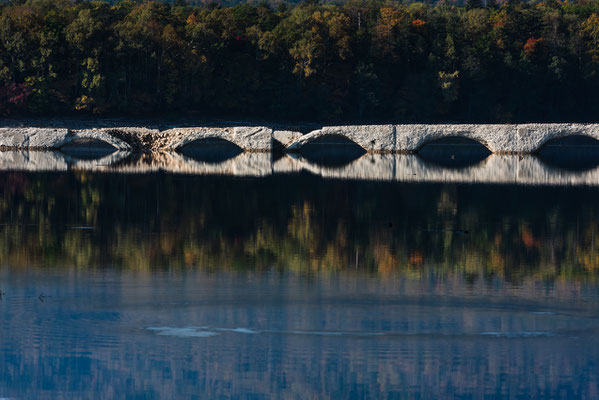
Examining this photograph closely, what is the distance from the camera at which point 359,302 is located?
479 inches

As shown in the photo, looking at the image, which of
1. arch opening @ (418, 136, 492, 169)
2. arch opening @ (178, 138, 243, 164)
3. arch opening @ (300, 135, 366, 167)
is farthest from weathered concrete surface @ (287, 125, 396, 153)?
arch opening @ (178, 138, 243, 164)

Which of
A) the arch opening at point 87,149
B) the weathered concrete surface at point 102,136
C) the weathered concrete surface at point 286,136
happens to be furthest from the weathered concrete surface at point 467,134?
the arch opening at point 87,149

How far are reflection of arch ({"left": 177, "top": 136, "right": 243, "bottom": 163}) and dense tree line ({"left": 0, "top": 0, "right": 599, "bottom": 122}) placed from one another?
30.1ft

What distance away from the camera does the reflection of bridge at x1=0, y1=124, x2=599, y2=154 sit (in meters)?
49.2

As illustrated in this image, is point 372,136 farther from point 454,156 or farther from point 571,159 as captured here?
point 571,159

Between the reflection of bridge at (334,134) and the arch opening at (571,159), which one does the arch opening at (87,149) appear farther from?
the arch opening at (571,159)

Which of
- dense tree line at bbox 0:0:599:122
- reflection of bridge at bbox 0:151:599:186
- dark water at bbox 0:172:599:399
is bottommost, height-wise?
dark water at bbox 0:172:599:399

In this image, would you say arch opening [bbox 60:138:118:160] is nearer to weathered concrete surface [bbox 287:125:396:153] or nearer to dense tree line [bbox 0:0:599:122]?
dense tree line [bbox 0:0:599:122]

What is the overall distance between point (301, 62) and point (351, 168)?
42028 millimetres

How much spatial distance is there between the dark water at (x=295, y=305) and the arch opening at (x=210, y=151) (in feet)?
83.6

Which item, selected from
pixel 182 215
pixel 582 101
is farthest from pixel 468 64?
pixel 182 215

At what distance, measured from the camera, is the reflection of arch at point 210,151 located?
47750 mm

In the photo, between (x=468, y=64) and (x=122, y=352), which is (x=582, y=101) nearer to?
(x=468, y=64)

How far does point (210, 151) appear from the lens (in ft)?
185
